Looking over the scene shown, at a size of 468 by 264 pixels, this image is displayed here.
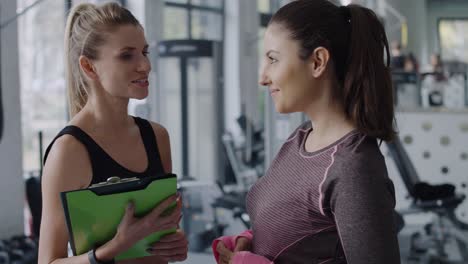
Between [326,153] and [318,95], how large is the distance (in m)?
0.12

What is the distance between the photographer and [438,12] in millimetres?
7562

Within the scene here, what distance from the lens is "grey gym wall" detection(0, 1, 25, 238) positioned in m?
2.79

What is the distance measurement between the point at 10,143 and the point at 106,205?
2015mm

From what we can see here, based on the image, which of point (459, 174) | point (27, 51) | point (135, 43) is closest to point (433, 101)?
point (459, 174)

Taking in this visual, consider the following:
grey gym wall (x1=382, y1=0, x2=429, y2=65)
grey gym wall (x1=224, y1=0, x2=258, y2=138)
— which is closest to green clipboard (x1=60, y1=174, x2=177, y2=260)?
grey gym wall (x1=224, y1=0, x2=258, y2=138)

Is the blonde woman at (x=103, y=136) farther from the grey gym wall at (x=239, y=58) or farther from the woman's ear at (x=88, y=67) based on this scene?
the grey gym wall at (x=239, y=58)

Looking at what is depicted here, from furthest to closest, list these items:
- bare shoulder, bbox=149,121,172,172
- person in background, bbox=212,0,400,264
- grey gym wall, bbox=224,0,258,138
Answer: grey gym wall, bbox=224,0,258,138 → bare shoulder, bbox=149,121,172,172 → person in background, bbox=212,0,400,264

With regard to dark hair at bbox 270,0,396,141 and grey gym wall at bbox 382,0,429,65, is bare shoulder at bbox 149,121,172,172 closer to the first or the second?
dark hair at bbox 270,0,396,141

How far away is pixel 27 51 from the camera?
3125mm

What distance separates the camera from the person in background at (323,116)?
969 mm

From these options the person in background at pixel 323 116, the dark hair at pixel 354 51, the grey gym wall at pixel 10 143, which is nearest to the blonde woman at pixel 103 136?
the person in background at pixel 323 116

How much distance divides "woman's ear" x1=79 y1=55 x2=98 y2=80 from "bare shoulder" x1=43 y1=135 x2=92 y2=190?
154mm

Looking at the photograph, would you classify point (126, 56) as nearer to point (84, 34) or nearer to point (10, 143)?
point (84, 34)

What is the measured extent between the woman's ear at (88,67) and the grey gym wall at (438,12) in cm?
694
